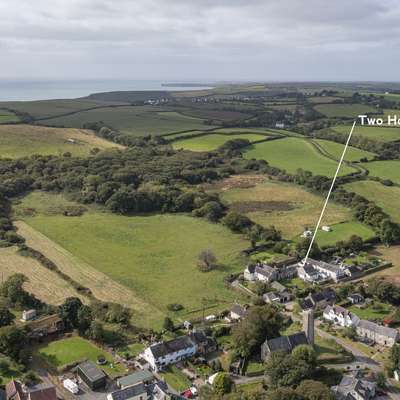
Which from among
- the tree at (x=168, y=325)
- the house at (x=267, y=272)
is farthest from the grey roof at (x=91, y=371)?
the house at (x=267, y=272)

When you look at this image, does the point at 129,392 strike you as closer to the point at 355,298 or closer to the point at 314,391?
the point at 314,391

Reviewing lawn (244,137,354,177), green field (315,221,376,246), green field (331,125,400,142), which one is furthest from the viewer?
green field (331,125,400,142)

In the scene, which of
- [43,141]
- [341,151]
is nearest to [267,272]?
[341,151]

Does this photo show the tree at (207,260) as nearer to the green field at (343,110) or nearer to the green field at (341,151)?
the green field at (341,151)

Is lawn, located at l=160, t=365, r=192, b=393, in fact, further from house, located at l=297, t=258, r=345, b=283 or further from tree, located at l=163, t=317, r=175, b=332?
house, located at l=297, t=258, r=345, b=283

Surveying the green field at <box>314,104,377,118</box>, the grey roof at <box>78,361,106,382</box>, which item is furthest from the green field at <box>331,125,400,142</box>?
the grey roof at <box>78,361,106,382</box>

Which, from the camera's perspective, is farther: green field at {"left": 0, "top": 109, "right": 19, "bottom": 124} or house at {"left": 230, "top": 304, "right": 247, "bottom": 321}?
green field at {"left": 0, "top": 109, "right": 19, "bottom": 124}

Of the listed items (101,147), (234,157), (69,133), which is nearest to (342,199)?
(234,157)

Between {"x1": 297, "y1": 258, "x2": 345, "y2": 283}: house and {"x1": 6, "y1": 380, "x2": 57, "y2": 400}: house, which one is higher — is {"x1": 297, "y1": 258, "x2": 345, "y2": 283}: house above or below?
below

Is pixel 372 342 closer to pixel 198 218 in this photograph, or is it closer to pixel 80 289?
pixel 80 289
